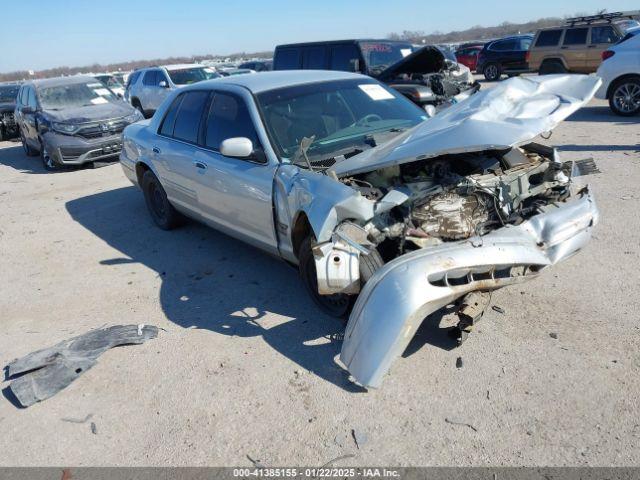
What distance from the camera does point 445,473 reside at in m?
2.49

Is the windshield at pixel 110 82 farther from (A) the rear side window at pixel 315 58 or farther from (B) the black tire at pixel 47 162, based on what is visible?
(A) the rear side window at pixel 315 58

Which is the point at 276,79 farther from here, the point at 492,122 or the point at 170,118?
the point at 492,122

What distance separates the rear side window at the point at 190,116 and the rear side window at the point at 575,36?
14004 mm

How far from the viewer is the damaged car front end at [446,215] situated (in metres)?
2.87

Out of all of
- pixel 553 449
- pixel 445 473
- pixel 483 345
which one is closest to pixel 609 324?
pixel 483 345

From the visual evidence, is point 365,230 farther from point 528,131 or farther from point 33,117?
point 33,117

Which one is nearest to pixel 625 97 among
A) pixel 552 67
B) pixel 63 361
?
pixel 552 67

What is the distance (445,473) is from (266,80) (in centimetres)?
362

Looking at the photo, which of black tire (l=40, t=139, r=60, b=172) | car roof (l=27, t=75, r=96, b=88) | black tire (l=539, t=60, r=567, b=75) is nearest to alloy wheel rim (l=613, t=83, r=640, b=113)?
black tire (l=539, t=60, r=567, b=75)

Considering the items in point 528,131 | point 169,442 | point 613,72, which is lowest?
point 169,442

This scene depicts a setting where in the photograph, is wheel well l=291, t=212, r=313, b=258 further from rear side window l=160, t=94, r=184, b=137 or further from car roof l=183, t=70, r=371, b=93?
rear side window l=160, t=94, r=184, b=137

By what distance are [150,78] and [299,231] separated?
1468 cm

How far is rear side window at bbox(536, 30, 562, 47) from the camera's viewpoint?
51.3ft

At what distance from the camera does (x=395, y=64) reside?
10148 millimetres
